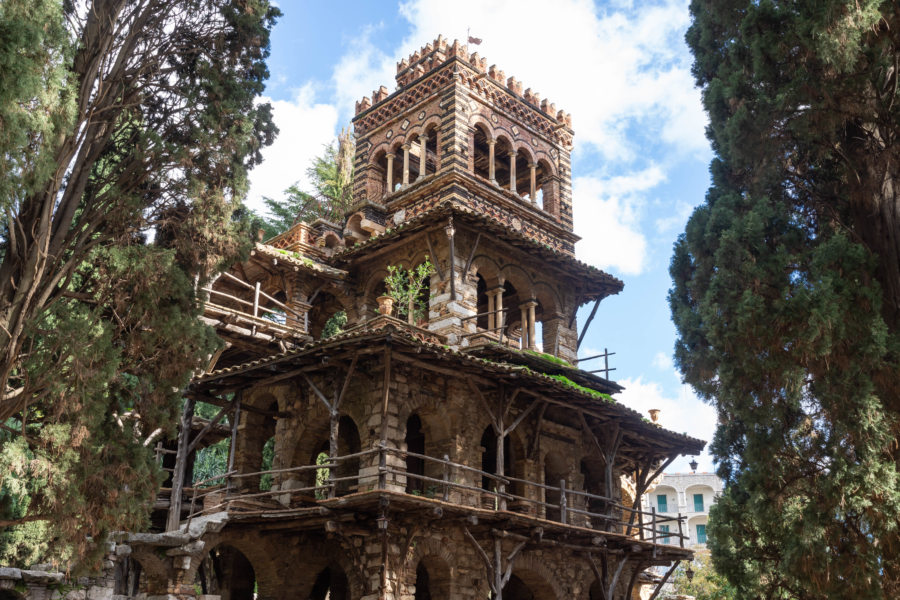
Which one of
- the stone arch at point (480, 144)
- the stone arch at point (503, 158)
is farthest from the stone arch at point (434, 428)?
the stone arch at point (503, 158)

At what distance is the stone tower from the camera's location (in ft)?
50.0

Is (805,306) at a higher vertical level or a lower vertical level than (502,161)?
lower

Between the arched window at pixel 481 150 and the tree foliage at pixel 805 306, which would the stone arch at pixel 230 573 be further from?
the tree foliage at pixel 805 306

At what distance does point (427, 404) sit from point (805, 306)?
904cm

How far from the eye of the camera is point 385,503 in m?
13.8

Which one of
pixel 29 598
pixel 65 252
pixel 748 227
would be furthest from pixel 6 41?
pixel 29 598

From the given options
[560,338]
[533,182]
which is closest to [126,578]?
[560,338]

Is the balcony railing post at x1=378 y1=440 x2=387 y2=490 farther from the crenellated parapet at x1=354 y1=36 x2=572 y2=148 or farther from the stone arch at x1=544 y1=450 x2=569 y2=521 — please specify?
the crenellated parapet at x1=354 y1=36 x2=572 y2=148

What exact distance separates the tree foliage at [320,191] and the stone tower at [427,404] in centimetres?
674

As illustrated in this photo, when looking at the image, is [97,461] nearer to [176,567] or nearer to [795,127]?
[176,567]

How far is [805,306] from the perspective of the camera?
895 centimetres

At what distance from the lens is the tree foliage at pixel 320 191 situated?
3047cm

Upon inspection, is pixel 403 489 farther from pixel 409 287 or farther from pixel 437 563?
pixel 409 287

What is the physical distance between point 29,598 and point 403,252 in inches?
426
